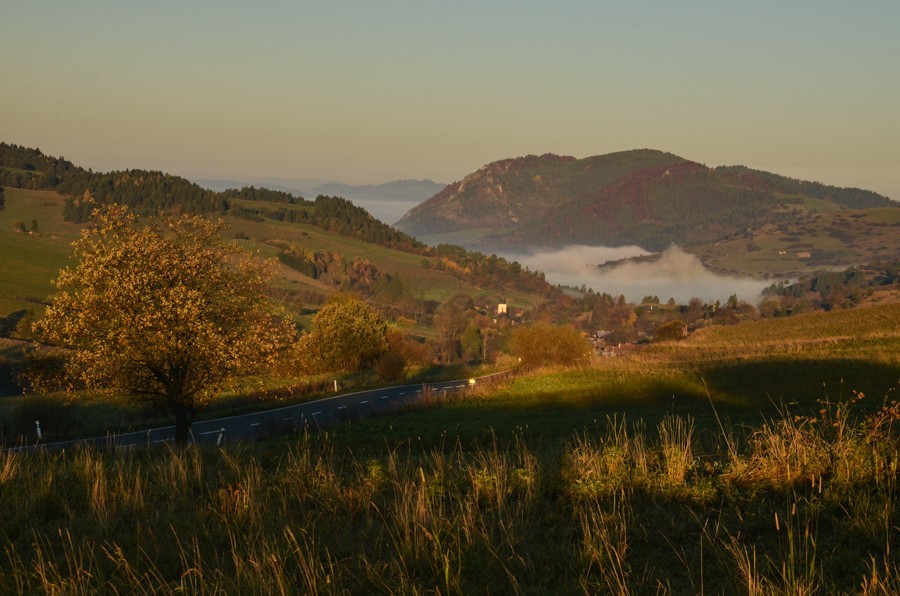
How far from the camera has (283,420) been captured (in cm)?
3850

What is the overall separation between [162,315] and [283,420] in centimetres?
1379

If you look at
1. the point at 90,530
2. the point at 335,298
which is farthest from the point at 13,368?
the point at 90,530

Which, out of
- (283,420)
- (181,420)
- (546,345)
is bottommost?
(546,345)

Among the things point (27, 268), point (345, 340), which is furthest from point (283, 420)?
point (27, 268)

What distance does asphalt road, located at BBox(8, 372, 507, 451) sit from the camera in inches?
1338

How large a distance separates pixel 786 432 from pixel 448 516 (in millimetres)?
5824

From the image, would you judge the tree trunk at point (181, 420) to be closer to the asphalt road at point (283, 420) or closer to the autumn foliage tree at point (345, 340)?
the asphalt road at point (283, 420)

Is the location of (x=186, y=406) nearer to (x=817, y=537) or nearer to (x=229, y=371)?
(x=229, y=371)

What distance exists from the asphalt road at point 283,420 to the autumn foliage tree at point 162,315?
2.88m

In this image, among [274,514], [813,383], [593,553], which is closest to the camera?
[593,553]

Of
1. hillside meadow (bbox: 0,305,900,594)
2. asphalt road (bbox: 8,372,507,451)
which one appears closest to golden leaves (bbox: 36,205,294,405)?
asphalt road (bbox: 8,372,507,451)

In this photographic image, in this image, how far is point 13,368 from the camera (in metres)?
74.1

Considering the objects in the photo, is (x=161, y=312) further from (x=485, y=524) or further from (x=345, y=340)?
(x=345, y=340)

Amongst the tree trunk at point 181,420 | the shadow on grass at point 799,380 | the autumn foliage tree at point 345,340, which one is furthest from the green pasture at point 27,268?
the shadow on grass at point 799,380
